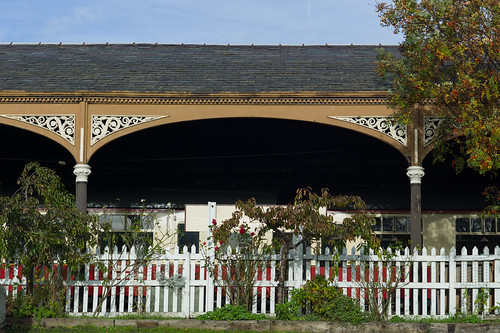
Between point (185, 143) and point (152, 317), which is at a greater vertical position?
point (185, 143)

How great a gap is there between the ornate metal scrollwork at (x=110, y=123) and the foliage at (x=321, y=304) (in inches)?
167

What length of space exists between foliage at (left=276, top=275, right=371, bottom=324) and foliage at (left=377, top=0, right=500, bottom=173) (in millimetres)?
2796

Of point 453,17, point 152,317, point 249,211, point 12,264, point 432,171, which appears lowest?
point 152,317

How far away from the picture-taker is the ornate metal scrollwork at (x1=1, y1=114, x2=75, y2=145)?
12.9m

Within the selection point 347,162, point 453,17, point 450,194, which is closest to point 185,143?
point 347,162

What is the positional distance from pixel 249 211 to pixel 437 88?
361 cm

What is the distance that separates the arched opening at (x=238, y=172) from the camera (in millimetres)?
17766

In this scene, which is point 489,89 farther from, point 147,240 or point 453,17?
point 147,240

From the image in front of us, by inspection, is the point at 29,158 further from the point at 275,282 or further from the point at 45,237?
the point at 275,282

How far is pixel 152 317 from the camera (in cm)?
1118

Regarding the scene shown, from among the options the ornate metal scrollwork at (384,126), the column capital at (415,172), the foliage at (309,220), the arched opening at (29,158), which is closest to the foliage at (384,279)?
the foliage at (309,220)

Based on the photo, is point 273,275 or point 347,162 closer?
point 273,275

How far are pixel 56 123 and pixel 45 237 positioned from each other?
2.92 meters

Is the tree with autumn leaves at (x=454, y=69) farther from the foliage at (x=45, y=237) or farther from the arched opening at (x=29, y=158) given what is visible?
the arched opening at (x=29, y=158)
